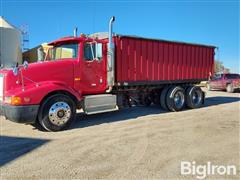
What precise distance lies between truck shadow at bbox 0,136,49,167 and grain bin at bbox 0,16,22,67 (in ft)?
82.0

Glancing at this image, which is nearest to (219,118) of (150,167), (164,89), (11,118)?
(164,89)

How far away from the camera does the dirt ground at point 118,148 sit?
530cm

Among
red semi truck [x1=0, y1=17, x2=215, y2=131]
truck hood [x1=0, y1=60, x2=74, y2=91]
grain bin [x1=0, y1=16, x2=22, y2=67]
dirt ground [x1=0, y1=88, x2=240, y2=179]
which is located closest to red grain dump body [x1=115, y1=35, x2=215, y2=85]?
red semi truck [x1=0, y1=17, x2=215, y2=131]

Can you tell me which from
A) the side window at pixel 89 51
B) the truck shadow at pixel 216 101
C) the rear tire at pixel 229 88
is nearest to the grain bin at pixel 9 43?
the rear tire at pixel 229 88

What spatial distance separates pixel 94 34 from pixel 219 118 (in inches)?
205

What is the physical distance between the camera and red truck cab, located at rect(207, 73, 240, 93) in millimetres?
23812

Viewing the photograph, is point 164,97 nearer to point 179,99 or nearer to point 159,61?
point 179,99

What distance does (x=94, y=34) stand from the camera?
10.9 metres

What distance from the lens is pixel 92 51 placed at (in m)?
9.84

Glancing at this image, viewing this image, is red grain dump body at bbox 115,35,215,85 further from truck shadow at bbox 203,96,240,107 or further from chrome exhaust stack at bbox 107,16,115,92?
truck shadow at bbox 203,96,240,107

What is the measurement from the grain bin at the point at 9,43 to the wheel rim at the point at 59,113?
24.1 m

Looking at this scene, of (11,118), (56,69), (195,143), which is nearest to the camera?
(195,143)

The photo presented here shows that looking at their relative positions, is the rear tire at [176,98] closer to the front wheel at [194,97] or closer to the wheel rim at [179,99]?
the wheel rim at [179,99]

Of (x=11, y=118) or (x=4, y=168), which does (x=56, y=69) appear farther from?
(x=4, y=168)
